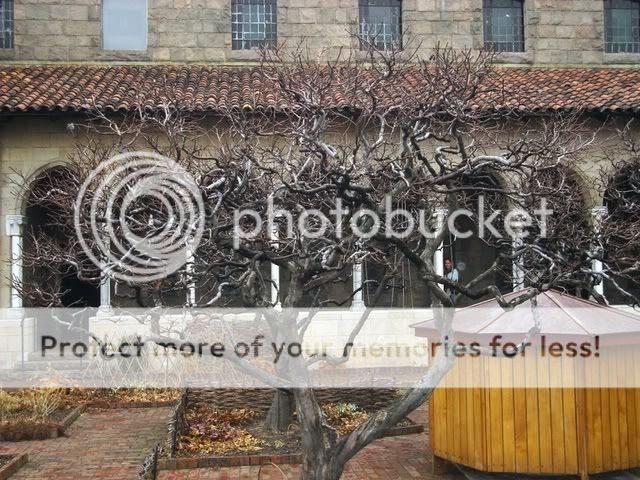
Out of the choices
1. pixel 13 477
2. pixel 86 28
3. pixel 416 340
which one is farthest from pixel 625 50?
pixel 13 477

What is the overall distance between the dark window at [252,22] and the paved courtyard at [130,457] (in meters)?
11.4

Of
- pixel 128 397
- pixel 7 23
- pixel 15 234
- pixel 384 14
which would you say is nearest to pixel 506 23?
pixel 384 14

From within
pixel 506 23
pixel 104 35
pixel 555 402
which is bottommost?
pixel 555 402

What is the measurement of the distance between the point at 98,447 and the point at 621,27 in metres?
17.5

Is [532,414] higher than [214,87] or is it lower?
lower

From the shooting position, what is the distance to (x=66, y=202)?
1122 centimetres

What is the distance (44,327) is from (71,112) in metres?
4.92

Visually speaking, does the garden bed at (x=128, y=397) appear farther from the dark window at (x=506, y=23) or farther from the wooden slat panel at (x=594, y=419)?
the dark window at (x=506, y=23)

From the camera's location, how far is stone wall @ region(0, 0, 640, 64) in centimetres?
1838

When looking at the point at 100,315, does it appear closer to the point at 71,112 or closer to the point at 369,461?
the point at 71,112

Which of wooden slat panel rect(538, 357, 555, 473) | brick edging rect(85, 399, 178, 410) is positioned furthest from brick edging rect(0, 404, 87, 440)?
wooden slat panel rect(538, 357, 555, 473)

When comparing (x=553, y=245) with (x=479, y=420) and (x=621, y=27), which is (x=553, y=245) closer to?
(x=479, y=420)

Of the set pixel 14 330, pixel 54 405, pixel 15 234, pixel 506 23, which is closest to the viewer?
pixel 54 405

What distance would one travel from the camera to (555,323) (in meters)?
6.89
